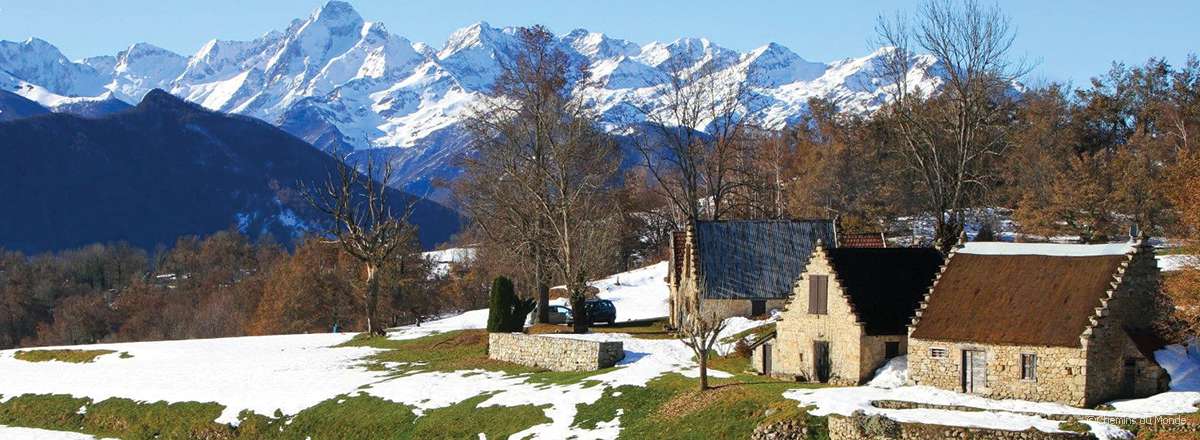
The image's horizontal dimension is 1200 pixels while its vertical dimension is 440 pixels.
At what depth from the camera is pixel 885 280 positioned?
4153 centimetres

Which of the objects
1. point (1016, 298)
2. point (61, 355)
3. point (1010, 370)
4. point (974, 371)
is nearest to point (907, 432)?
point (1010, 370)

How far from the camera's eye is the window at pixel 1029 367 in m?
34.2

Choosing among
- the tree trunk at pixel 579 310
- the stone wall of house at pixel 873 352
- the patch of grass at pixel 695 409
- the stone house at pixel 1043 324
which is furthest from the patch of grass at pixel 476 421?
the tree trunk at pixel 579 310

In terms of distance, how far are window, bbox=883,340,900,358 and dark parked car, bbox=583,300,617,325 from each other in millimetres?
26711

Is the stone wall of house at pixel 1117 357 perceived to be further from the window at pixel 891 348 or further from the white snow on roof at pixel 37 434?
the white snow on roof at pixel 37 434

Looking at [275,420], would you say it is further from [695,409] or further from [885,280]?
[885,280]

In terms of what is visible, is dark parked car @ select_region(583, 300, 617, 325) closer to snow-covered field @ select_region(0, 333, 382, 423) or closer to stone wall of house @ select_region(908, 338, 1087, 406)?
snow-covered field @ select_region(0, 333, 382, 423)

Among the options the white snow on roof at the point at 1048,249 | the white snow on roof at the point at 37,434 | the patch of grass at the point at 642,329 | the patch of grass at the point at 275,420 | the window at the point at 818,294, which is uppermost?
the white snow on roof at the point at 1048,249

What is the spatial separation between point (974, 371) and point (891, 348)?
4.44m

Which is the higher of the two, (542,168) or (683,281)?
(542,168)

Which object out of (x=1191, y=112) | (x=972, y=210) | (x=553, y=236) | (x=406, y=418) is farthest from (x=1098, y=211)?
(x=406, y=418)

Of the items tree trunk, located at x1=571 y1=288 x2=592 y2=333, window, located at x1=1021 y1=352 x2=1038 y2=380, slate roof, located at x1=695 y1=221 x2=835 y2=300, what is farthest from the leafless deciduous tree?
window, located at x1=1021 y1=352 x2=1038 y2=380

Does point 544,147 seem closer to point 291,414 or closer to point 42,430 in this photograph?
point 291,414

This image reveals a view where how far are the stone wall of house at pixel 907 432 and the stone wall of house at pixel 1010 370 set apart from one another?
481 centimetres
